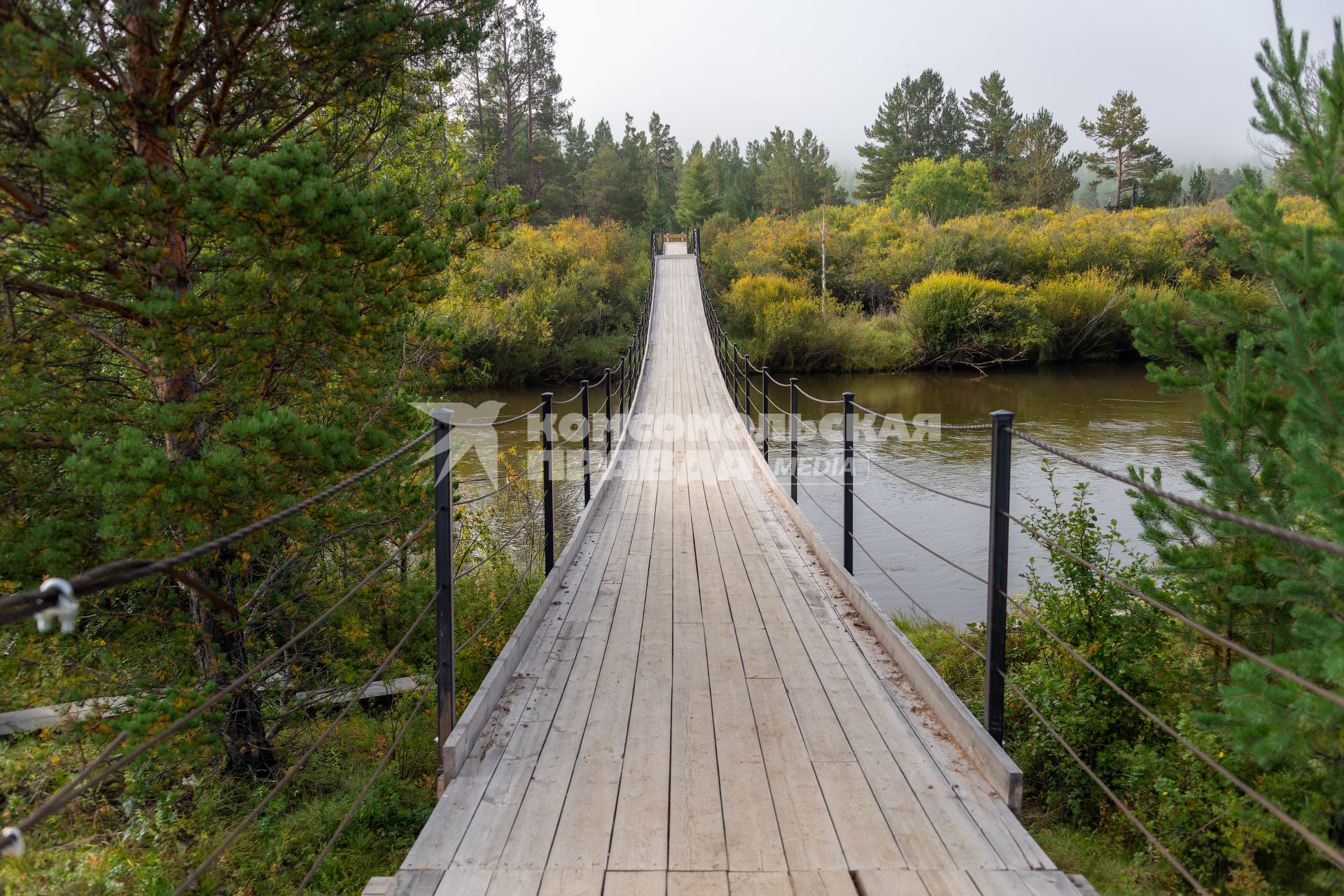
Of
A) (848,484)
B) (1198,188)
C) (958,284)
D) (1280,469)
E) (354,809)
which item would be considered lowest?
(354,809)

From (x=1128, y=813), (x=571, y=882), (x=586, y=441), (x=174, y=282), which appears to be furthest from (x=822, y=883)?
(x=586, y=441)

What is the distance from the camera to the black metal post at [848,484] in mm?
4480

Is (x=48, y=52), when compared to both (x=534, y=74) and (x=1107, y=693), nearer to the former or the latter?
(x=1107, y=693)

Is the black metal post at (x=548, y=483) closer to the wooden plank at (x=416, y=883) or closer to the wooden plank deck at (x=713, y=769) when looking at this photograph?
the wooden plank deck at (x=713, y=769)

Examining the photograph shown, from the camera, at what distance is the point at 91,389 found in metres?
3.95

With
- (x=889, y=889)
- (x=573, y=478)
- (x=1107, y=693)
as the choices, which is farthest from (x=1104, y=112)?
(x=889, y=889)

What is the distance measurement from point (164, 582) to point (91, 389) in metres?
1.02

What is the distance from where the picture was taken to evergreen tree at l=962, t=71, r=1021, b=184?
43.5 metres

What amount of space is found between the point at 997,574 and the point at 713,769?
3.27 feet

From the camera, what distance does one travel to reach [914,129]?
4534 cm

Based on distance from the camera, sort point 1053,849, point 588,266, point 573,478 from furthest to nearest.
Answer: point 588,266 → point 573,478 → point 1053,849

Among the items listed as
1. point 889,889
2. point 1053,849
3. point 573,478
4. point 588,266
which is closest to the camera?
point 889,889

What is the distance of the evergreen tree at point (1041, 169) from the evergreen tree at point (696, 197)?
14.3m

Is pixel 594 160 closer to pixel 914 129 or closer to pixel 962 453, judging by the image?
pixel 914 129
